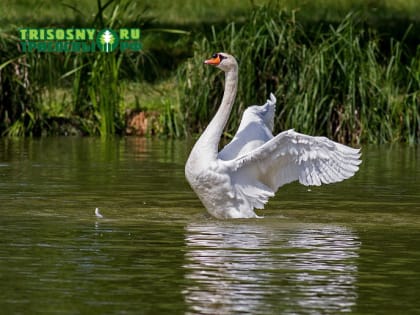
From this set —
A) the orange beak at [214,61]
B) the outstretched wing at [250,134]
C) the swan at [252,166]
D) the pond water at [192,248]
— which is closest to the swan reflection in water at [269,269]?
the pond water at [192,248]

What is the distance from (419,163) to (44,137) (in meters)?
8.23

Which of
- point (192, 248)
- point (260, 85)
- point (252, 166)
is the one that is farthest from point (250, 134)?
point (260, 85)

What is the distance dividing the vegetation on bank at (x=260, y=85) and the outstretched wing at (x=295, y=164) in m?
10.4

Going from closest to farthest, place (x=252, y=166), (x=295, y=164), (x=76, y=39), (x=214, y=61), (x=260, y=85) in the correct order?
(x=252, y=166)
(x=295, y=164)
(x=214, y=61)
(x=260, y=85)
(x=76, y=39)

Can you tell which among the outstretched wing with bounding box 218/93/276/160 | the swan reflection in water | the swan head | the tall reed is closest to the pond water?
the swan reflection in water

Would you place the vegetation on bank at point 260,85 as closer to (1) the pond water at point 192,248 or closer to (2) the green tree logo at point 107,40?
(2) the green tree logo at point 107,40

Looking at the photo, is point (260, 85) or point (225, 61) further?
point (260, 85)

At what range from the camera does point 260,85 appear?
2473cm

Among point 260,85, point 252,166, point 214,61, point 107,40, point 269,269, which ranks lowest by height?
point 269,269

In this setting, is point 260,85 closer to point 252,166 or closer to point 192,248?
point 252,166

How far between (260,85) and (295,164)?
11427 millimetres

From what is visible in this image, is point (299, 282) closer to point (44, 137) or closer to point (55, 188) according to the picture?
point (55, 188)

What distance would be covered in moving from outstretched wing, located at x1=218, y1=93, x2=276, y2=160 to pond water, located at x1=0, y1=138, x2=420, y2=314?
644 mm

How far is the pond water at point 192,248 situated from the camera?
334 inches
